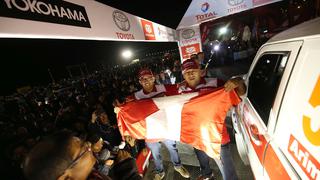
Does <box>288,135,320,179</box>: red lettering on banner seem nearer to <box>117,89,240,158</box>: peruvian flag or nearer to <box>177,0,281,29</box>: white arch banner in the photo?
<box>117,89,240,158</box>: peruvian flag

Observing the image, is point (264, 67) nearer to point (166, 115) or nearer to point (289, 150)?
point (289, 150)

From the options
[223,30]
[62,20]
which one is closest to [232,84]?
[62,20]

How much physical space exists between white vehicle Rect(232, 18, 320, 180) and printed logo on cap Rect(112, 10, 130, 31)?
4.05 meters

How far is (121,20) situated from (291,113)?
492 centimetres

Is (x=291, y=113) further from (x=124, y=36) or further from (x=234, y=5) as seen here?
(x=234, y=5)

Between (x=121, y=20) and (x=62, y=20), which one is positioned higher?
(x=62, y=20)

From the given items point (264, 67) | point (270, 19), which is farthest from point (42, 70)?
point (264, 67)

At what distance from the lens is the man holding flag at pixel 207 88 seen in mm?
2963

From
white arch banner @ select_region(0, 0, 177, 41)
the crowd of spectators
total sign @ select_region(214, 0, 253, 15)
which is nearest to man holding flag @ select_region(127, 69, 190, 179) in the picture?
the crowd of spectators

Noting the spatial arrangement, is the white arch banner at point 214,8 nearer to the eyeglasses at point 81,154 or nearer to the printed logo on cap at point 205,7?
the printed logo on cap at point 205,7

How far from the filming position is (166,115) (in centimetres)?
361

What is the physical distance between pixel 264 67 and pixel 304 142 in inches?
55.5

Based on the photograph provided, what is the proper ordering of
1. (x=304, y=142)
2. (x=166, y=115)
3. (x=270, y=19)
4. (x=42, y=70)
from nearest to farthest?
(x=304, y=142)
(x=166, y=115)
(x=270, y=19)
(x=42, y=70)

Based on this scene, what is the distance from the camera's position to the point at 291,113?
1.44 m
